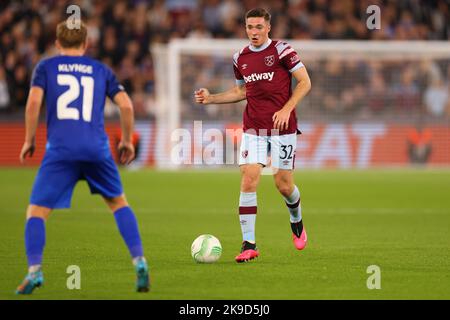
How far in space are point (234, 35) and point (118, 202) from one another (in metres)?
20.3

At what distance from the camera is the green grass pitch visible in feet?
24.2

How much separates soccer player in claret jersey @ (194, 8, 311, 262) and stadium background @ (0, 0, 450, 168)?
14.1 meters

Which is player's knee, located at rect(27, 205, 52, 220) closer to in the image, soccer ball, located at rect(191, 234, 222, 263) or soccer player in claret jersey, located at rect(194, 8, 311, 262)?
soccer ball, located at rect(191, 234, 222, 263)

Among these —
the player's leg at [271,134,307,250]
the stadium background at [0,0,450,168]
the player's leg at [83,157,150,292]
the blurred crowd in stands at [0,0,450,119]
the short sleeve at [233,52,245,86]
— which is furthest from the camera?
the blurred crowd in stands at [0,0,450,119]

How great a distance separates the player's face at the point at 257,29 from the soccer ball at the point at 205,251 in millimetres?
1922

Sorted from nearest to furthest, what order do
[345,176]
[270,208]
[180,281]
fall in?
[180,281]
[270,208]
[345,176]

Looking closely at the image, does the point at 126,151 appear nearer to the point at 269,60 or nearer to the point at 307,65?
the point at 269,60

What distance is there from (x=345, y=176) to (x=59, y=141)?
15.5 m

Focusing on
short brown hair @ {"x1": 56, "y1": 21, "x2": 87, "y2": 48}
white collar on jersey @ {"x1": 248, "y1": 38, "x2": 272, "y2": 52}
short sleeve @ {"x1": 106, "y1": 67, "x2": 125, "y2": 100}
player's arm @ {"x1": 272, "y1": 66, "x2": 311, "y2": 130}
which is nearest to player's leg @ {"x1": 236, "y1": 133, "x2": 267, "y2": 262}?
player's arm @ {"x1": 272, "y1": 66, "x2": 311, "y2": 130}

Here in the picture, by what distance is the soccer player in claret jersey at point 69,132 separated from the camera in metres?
6.86

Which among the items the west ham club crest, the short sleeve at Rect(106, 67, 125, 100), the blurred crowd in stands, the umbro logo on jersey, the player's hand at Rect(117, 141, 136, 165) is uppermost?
the blurred crowd in stands
